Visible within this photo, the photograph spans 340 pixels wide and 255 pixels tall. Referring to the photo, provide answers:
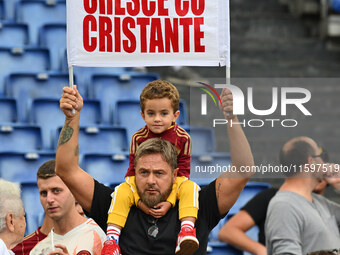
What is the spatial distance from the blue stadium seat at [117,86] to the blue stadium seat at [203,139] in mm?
802

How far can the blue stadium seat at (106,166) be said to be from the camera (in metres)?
6.69

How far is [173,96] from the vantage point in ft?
14.3

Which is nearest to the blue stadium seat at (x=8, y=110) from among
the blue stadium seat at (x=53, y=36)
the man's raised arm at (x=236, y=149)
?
the blue stadium seat at (x=53, y=36)

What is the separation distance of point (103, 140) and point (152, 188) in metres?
3.23

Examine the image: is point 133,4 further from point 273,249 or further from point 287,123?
point 287,123

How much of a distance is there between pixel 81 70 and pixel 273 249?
3984 millimetres

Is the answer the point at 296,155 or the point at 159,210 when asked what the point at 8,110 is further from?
the point at 159,210

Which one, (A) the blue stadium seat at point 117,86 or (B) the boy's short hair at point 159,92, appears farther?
(A) the blue stadium seat at point 117,86

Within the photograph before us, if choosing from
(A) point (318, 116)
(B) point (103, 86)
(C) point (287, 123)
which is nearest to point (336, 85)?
(A) point (318, 116)

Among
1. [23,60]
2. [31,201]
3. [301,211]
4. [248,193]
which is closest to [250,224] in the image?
[301,211]

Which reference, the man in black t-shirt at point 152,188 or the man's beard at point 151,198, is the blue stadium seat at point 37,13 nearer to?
the man in black t-shirt at point 152,188

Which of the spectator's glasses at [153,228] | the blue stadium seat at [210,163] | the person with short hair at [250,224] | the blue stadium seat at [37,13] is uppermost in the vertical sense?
the blue stadium seat at [37,13]

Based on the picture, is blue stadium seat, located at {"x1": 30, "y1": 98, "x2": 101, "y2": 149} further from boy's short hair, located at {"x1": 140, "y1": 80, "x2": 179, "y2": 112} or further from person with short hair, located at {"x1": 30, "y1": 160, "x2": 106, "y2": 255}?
boy's short hair, located at {"x1": 140, "y1": 80, "x2": 179, "y2": 112}

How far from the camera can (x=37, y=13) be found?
352 inches
